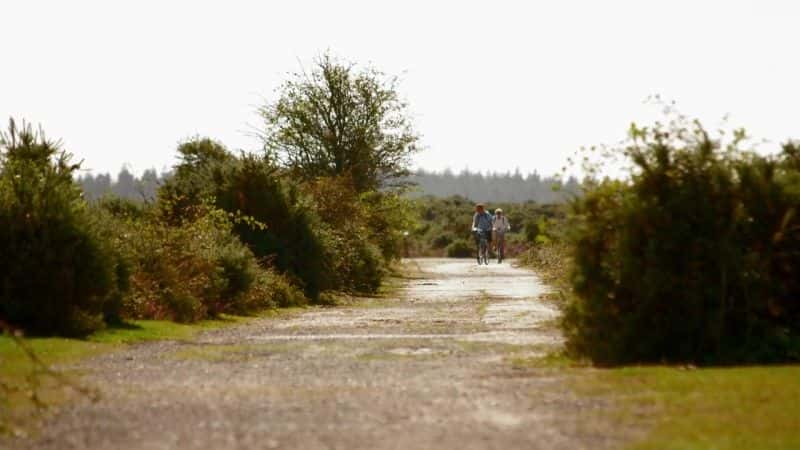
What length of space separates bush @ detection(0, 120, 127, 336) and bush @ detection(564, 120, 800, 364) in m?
7.95

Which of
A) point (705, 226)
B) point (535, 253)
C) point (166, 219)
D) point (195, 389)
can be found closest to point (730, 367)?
point (705, 226)

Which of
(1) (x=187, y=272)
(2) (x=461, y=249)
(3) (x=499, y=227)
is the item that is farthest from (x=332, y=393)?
(2) (x=461, y=249)

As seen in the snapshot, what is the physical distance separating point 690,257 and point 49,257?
948cm

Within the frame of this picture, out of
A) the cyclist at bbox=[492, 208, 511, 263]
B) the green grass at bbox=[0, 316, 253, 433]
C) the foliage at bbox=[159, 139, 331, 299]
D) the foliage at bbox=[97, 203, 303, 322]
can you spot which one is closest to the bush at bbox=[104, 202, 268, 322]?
the foliage at bbox=[97, 203, 303, 322]

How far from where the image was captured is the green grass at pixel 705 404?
9.98 metres

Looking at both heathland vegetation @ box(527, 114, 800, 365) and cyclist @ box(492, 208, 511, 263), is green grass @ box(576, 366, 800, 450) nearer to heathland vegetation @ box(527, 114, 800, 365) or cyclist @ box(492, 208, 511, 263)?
heathland vegetation @ box(527, 114, 800, 365)

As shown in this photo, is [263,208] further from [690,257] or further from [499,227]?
[499,227]

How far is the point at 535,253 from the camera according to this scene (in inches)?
2137

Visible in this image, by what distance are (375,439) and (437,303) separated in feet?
67.7

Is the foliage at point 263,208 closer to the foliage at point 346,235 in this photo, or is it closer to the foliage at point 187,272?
the foliage at point 346,235

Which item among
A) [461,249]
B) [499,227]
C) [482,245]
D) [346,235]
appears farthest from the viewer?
[461,249]

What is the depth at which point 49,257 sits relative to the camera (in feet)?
65.7

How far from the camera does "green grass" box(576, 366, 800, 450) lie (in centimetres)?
998

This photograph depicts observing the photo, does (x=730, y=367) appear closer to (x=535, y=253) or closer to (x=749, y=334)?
(x=749, y=334)
